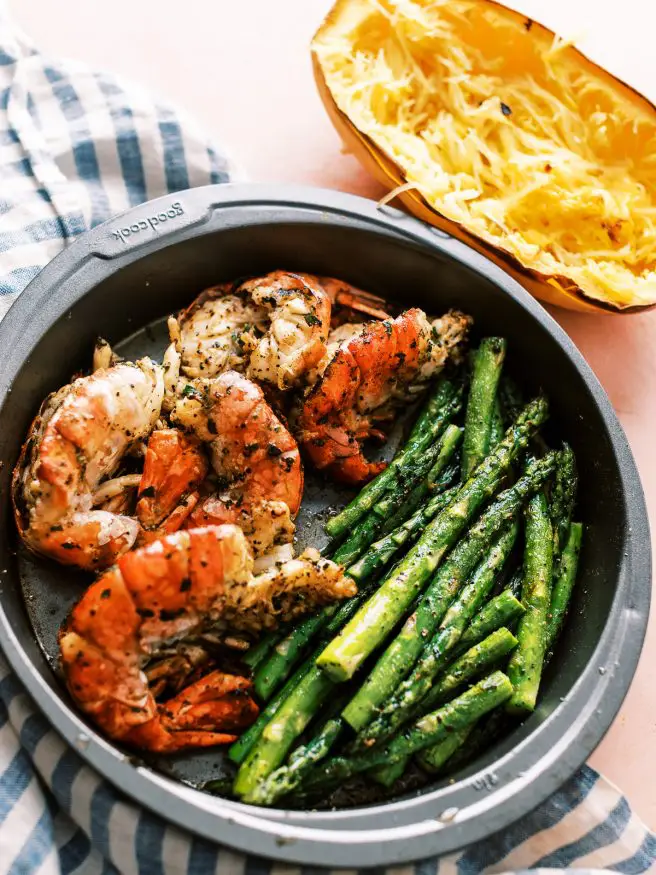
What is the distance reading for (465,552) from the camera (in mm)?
3473

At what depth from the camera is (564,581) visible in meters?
3.57

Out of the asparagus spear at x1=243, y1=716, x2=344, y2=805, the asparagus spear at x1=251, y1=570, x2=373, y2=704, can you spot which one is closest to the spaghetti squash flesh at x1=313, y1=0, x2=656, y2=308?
the asparagus spear at x1=251, y1=570, x2=373, y2=704

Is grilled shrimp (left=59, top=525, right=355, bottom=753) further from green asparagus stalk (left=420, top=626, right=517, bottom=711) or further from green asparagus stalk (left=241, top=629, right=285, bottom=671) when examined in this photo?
green asparagus stalk (left=420, top=626, right=517, bottom=711)

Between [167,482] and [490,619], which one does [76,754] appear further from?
[490,619]

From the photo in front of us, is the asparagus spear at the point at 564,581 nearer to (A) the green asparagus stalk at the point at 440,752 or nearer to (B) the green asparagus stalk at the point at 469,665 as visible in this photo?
(B) the green asparagus stalk at the point at 469,665

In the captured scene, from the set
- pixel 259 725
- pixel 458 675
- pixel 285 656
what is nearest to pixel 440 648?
pixel 458 675

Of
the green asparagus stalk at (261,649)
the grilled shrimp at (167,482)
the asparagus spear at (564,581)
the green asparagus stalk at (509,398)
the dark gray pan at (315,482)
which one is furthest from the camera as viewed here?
the green asparagus stalk at (509,398)

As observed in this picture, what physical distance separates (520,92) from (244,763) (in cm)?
353

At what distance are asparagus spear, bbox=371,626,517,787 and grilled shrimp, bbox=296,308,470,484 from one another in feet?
2.99

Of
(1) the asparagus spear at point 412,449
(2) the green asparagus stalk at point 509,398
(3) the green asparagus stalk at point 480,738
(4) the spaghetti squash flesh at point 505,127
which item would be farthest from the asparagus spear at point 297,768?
(4) the spaghetti squash flesh at point 505,127

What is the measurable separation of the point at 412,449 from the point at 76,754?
1.86m

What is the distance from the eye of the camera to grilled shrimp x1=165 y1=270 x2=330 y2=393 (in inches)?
143

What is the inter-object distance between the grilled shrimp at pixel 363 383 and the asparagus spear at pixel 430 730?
106 centimetres

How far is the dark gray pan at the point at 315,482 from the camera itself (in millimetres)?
2795
